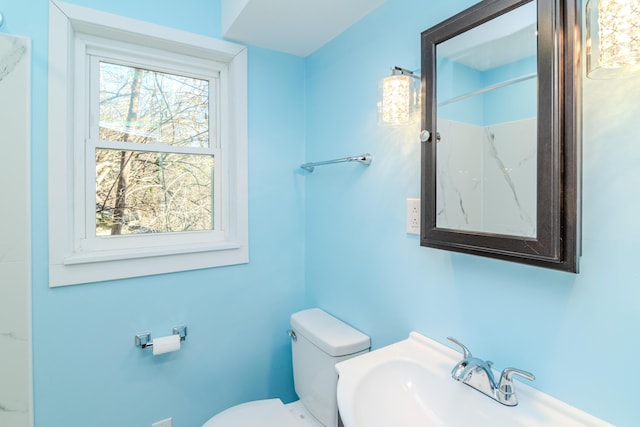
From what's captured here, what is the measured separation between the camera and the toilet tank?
4.33 ft

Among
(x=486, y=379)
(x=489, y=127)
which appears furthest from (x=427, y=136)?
(x=486, y=379)

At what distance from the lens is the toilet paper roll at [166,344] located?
1.40 m

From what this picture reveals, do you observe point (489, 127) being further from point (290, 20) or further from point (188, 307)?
point (188, 307)

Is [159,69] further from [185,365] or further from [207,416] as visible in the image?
[207,416]

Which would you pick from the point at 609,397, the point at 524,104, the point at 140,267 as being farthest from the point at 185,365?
the point at 524,104

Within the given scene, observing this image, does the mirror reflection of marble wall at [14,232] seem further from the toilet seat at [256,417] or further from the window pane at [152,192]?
the toilet seat at [256,417]

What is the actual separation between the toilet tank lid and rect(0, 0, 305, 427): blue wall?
26cm

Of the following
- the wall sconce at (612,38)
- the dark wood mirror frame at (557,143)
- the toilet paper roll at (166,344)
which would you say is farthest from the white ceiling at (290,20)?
the toilet paper roll at (166,344)

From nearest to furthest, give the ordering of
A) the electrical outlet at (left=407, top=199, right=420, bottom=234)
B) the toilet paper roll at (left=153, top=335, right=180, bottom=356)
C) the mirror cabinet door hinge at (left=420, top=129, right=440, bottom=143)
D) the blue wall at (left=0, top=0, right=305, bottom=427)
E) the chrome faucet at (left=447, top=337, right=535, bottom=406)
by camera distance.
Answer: the chrome faucet at (left=447, top=337, right=535, bottom=406), the mirror cabinet door hinge at (left=420, top=129, right=440, bottom=143), the electrical outlet at (left=407, top=199, right=420, bottom=234), the blue wall at (left=0, top=0, right=305, bottom=427), the toilet paper roll at (left=153, top=335, right=180, bottom=356)

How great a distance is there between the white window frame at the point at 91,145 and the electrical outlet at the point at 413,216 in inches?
34.0

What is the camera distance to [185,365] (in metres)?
1.54

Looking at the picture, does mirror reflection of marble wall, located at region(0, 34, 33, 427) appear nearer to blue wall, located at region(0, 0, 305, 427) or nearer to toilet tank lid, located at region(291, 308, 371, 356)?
blue wall, located at region(0, 0, 305, 427)

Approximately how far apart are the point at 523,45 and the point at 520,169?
0.31 metres

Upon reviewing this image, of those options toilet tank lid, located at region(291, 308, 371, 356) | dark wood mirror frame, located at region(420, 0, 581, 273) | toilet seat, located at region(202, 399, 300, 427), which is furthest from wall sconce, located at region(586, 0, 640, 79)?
toilet seat, located at region(202, 399, 300, 427)
